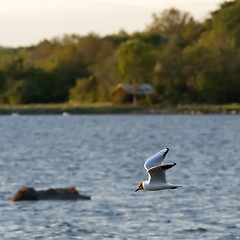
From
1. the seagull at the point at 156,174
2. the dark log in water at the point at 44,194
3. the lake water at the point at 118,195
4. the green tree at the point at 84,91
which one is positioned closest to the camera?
the seagull at the point at 156,174

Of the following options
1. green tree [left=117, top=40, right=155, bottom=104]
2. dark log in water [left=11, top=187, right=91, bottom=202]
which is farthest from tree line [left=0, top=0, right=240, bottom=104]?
dark log in water [left=11, top=187, right=91, bottom=202]

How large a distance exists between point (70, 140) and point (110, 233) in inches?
3044

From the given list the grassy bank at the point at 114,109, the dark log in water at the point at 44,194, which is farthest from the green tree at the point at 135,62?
the dark log in water at the point at 44,194

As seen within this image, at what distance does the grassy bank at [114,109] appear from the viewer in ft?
481

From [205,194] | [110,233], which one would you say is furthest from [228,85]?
[110,233]

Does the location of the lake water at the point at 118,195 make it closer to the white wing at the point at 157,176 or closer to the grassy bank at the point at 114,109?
the white wing at the point at 157,176

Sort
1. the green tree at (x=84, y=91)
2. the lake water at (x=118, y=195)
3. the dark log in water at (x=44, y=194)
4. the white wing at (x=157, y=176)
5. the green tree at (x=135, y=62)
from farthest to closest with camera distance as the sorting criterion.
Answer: the green tree at (x=84, y=91) < the green tree at (x=135, y=62) < the dark log in water at (x=44, y=194) < the lake water at (x=118, y=195) < the white wing at (x=157, y=176)

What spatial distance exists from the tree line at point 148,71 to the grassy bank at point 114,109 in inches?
55.5

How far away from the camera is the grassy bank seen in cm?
14662

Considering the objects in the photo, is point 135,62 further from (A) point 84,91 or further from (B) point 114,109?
(A) point 84,91

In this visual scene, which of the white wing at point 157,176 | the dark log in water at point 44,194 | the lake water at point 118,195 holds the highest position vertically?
the white wing at point 157,176

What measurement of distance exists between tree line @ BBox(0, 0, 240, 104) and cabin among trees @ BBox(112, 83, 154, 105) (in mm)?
1275

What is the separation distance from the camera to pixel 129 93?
483 ft

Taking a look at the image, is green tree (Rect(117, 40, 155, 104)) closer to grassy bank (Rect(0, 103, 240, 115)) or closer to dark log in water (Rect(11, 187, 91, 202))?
grassy bank (Rect(0, 103, 240, 115))
